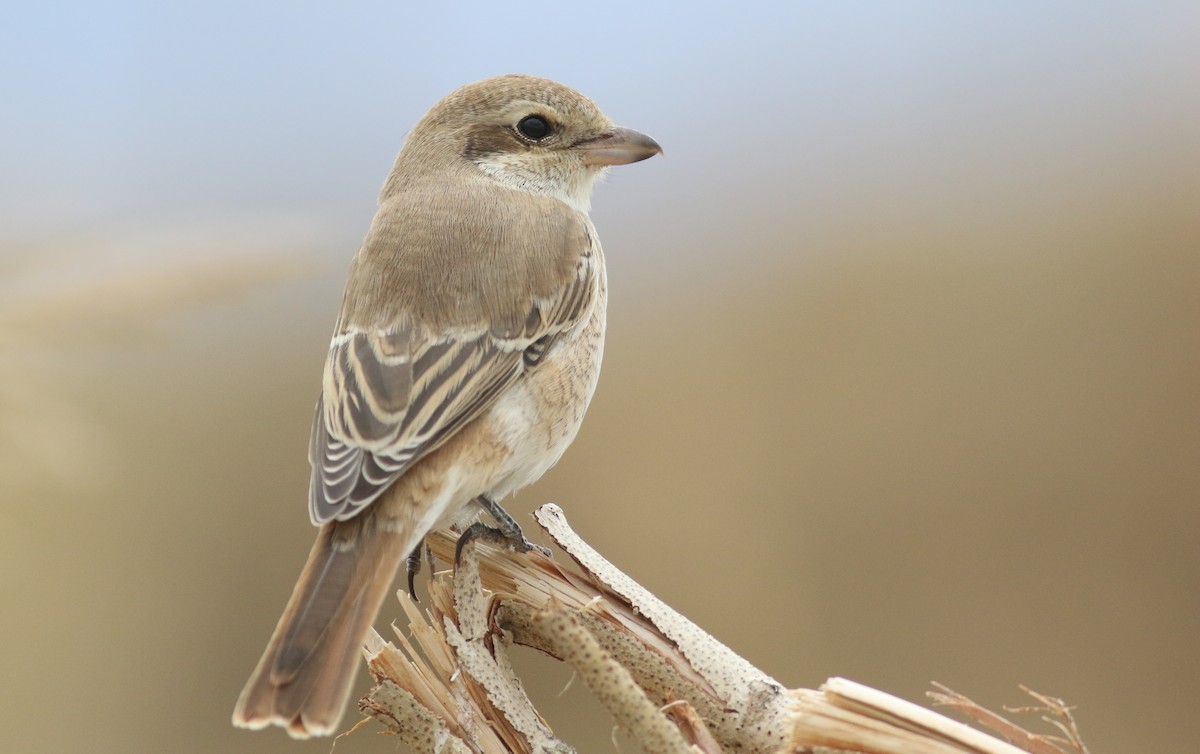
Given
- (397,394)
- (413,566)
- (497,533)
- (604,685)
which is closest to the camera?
(604,685)

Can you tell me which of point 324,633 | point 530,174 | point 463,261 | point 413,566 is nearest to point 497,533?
point 324,633

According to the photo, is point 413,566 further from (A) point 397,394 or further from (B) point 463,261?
(B) point 463,261

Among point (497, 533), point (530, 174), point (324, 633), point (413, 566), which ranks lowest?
point (413, 566)

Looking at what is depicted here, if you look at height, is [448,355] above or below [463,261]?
below

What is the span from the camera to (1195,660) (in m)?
3.90

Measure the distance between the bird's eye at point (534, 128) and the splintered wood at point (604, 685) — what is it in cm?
154

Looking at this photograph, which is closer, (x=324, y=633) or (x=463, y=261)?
(x=324, y=633)

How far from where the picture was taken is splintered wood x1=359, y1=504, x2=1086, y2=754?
114 cm

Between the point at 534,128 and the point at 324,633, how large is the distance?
5.31 ft

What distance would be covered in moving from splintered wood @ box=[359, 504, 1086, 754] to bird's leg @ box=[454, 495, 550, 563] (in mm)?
135

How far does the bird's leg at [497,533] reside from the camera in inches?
72.7

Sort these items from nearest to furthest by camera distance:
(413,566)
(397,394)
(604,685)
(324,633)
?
(604,685) < (324,633) < (397,394) < (413,566)

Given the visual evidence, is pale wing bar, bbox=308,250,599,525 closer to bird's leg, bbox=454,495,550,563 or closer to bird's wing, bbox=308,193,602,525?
bird's wing, bbox=308,193,602,525

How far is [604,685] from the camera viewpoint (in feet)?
3.97
